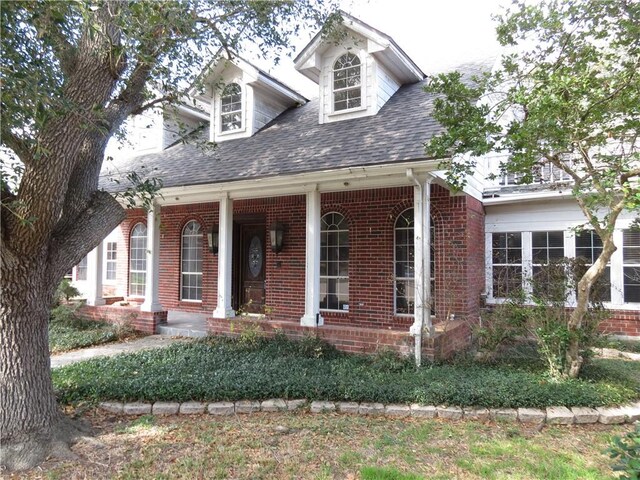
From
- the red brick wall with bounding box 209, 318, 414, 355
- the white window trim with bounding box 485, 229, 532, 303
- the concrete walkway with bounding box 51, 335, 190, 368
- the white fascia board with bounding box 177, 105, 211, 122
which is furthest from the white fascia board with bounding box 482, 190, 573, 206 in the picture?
the white fascia board with bounding box 177, 105, 211, 122

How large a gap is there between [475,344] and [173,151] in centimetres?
928

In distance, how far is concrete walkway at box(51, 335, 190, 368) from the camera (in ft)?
23.1

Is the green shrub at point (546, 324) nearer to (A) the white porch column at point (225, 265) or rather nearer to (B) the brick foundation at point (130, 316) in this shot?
(A) the white porch column at point (225, 265)

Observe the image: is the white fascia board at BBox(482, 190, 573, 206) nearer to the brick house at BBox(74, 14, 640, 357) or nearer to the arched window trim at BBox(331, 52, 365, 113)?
the brick house at BBox(74, 14, 640, 357)

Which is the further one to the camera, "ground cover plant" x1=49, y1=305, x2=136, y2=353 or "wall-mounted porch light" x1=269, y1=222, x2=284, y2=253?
"wall-mounted porch light" x1=269, y1=222, x2=284, y2=253

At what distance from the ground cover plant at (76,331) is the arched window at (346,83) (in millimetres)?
6800

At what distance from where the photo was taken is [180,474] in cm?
342

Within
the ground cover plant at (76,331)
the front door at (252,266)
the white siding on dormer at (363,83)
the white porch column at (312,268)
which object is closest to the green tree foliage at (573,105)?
the white porch column at (312,268)

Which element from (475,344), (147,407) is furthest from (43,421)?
(475,344)

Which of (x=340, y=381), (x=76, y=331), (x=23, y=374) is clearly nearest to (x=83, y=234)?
(x=23, y=374)

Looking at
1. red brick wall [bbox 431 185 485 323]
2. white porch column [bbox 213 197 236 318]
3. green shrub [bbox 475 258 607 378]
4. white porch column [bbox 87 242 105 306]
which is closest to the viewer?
green shrub [bbox 475 258 607 378]

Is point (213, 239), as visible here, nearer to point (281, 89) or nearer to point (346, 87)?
point (281, 89)

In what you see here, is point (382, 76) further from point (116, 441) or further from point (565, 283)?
point (116, 441)

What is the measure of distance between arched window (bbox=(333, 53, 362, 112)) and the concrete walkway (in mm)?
6155
